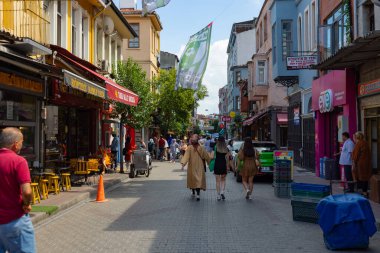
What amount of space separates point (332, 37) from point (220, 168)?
6.85m

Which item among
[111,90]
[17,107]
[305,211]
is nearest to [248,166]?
[305,211]

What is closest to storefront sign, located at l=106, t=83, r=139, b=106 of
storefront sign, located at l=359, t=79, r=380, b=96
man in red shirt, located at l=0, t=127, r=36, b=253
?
storefront sign, located at l=359, t=79, r=380, b=96

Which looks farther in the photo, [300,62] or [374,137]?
[300,62]

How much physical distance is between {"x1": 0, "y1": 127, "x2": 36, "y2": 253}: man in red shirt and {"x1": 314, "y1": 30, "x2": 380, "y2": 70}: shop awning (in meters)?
7.52

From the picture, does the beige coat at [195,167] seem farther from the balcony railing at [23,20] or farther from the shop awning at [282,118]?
the shop awning at [282,118]

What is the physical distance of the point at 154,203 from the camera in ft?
40.5

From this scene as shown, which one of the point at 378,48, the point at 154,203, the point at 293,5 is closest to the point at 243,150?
the point at 154,203

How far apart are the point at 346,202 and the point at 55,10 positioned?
1291 cm

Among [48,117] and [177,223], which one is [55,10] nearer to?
[48,117]

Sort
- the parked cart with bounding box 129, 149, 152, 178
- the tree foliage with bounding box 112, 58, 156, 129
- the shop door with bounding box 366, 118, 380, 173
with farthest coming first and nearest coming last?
1. the tree foliage with bounding box 112, 58, 156, 129
2. the parked cart with bounding box 129, 149, 152, 178
3. the shop door with bounding box 366, 118, 380, 173

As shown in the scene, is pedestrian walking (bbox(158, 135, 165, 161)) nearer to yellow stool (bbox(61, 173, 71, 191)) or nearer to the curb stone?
the curb stone

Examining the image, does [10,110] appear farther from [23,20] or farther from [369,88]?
[369,88]

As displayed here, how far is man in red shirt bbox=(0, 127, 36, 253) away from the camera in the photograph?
184 inches

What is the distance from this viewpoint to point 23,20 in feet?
40.1
